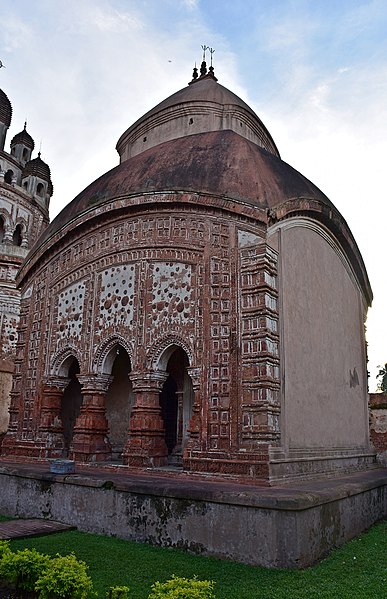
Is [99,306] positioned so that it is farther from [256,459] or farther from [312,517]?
[312,517]

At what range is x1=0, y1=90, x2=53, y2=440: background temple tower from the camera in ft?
63.7

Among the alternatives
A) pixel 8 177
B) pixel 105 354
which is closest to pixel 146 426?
pixel 105 354

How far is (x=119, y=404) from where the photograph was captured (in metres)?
10.5

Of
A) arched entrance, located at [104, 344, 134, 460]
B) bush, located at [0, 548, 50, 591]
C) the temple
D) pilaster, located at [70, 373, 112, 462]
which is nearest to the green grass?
bush, located at [0, 548, 50, 591]

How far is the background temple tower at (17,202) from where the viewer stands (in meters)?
19.4

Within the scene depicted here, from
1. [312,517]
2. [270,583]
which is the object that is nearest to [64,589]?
[270,583]

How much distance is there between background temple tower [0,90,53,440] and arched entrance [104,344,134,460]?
380 inches

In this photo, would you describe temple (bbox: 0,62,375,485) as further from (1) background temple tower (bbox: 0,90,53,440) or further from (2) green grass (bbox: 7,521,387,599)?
(1) background temple tower (bbox: 0,90,53,440)

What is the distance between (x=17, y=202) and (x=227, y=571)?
2441 cm

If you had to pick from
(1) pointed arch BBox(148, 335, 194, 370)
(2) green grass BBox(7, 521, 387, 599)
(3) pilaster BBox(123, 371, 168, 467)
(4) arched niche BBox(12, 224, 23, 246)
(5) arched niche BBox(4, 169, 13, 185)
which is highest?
(5) arched niche BBox(4, 169, 13, 185)

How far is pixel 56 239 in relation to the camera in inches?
396

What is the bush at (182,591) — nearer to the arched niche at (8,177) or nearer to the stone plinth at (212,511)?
the stone plinth at (212,511)

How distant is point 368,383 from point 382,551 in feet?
21.2

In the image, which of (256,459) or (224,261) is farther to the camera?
(224,261)
